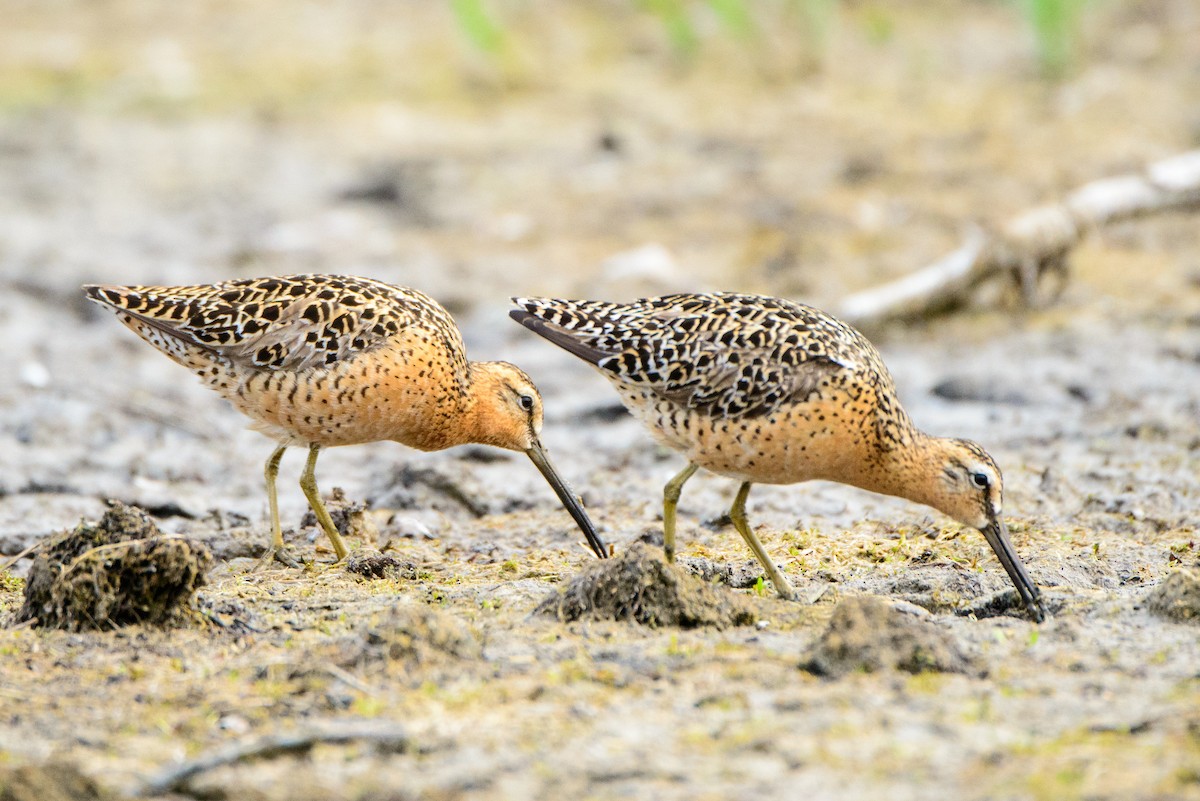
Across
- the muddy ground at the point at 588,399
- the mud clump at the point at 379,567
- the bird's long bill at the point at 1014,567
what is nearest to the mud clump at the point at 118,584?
the muddy ground at the point at 588,399

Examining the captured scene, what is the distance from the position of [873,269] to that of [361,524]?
16.2 feet

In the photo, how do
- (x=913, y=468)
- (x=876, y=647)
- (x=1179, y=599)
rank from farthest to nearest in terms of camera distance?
(x=913, y=468) < (x=1179, y=599) < (x=876, y=647)

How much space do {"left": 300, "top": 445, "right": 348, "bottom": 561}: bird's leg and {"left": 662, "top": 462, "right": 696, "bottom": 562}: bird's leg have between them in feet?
4.36

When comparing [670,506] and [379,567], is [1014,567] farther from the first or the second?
[379,567]

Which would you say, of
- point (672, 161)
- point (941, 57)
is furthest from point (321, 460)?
point (941, 57)

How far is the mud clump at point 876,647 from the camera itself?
4.33 meters

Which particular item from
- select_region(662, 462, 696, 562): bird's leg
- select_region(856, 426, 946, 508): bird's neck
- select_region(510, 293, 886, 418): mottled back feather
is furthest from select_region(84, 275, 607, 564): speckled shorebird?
select_region(856, 426, 946, 508): bird's neck

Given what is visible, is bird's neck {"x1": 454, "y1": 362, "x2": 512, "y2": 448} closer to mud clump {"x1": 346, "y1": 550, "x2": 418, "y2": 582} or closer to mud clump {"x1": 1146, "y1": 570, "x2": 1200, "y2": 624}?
mud clump {"x1": 346, "y1": 550, "x2": 418, "y2": 582}

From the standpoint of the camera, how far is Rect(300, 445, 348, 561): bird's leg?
20.1ft

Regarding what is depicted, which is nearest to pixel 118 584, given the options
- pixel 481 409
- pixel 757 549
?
pixel 481 409

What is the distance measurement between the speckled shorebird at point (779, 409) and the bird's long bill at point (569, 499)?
0.44 metres

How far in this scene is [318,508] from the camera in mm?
6238

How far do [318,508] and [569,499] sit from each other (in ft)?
3.48

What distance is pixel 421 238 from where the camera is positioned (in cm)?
1144
